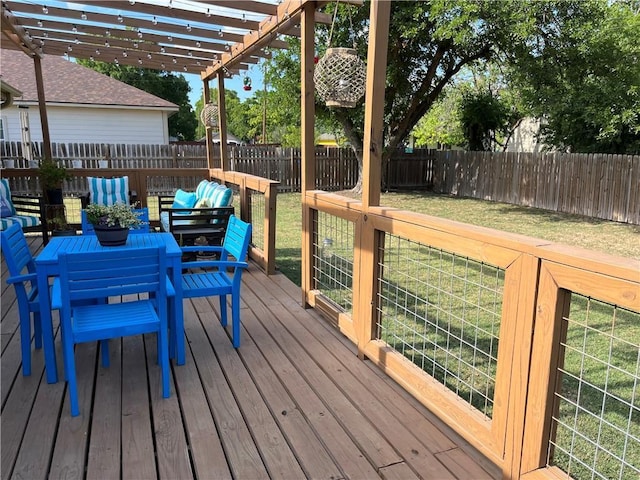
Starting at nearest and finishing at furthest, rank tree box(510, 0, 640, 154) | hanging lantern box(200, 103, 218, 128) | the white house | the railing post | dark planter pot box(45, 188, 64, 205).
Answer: the railing post → dark planter pot box(45, 188, 64, 205) → hanging lantern box(200, 103, 218, 128) → tree box(510, 0, 640, 154) → the white house

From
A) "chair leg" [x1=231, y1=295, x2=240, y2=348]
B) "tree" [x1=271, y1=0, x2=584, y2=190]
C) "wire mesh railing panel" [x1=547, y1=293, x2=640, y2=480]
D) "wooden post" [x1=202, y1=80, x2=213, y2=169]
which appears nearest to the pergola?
"wooden post" [x1=202, y1=80, x2=213, y2=169]

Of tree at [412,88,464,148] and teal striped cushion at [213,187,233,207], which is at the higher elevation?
tree at [412,88,464,148]

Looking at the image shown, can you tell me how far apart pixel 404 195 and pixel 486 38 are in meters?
4.30

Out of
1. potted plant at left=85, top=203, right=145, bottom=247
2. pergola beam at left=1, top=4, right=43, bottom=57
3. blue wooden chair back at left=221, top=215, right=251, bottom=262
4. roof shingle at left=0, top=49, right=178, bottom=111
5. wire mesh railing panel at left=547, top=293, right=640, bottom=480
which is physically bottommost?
wire mesh railing panel at left=547, top=293, right=640, bottom=480

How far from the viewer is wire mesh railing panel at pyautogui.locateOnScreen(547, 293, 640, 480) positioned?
1483 millimetres

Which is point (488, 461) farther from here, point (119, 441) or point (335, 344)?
point (119, 441)

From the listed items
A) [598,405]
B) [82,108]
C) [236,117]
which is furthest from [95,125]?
[236,117]

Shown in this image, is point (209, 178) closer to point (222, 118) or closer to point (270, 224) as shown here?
point (222, 118)

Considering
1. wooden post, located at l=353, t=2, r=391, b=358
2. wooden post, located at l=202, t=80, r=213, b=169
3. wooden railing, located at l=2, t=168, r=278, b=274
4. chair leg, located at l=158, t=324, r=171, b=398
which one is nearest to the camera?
chair leg, located at l=158, t=324, r=171, b=398

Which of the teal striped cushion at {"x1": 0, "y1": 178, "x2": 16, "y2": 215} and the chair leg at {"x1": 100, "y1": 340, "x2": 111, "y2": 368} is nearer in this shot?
the chair leg at {"x1": 100, "y1": 340, "x2": 111, "y2": 368}

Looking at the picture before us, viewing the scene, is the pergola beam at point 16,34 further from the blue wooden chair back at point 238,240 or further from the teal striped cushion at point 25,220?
the blue wooden chair back at point 238,240

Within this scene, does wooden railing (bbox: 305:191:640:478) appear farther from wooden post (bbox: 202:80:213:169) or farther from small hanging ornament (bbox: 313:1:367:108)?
wooden post (bbox: 202:80:213:169)

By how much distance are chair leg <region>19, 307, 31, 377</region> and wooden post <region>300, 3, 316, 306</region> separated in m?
1.82

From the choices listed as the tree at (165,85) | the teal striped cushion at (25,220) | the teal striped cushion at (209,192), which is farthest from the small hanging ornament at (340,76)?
the tree at (165,85)
